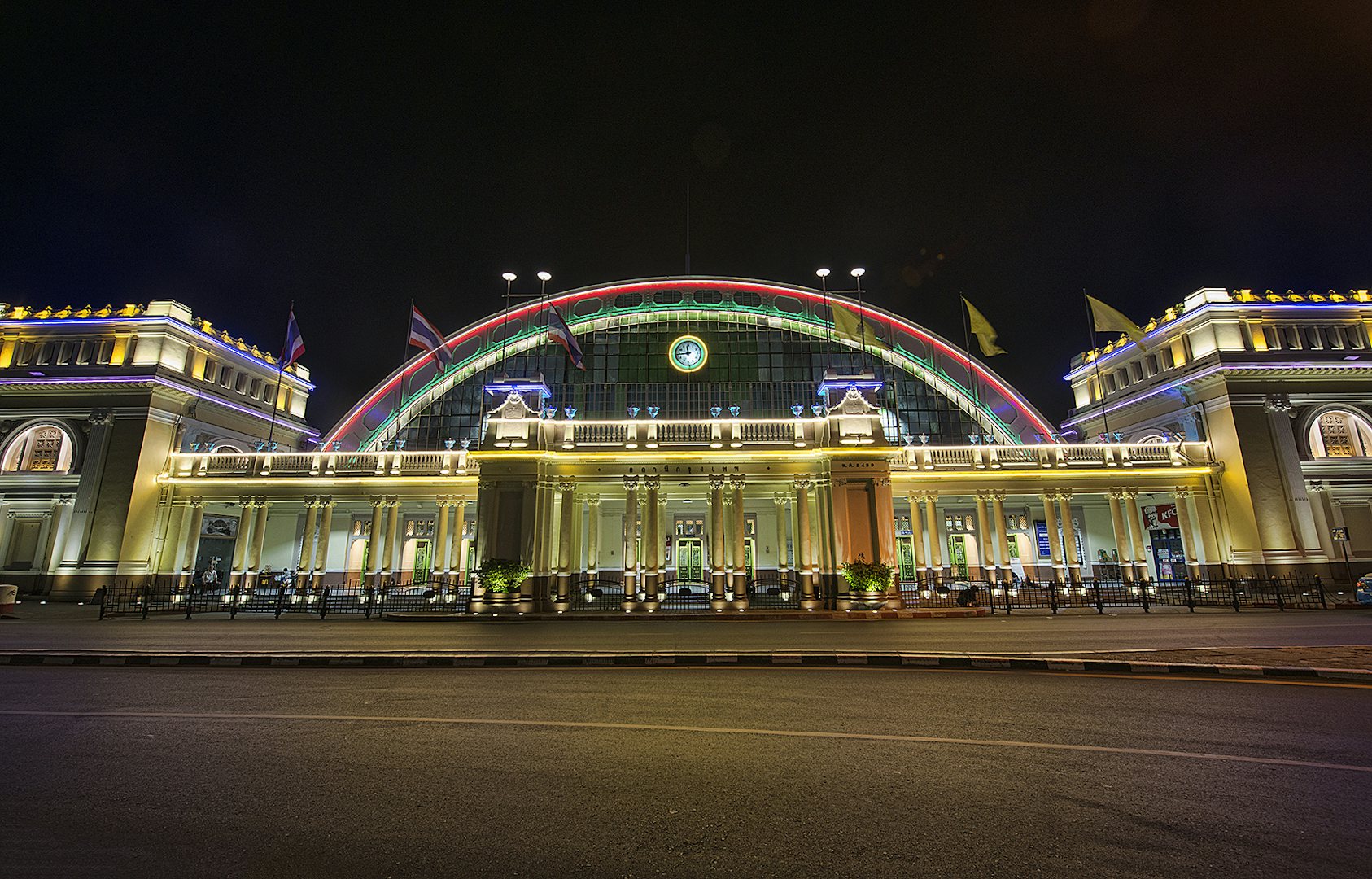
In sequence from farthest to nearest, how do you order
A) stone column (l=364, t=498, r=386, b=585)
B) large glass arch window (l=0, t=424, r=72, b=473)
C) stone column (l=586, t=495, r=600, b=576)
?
large glass arch window (l=0, t=424, r=72, b=473) → stone column (l=364, t=498, r=386, b=585) → stone column (l=586, t=495, r=600, b=576)

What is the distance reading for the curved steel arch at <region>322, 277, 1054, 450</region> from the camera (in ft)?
157

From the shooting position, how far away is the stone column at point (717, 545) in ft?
89.8

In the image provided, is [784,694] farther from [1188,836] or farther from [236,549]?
[236,549]

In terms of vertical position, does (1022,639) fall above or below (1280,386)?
below

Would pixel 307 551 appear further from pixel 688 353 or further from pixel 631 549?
pixel 688 353

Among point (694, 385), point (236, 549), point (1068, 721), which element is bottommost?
point (1068, 721)

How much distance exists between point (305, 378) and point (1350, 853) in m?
61.2

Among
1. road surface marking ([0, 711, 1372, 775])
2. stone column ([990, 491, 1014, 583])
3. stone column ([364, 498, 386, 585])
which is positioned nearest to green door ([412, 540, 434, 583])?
stone column ([364, 498, 386, 585])

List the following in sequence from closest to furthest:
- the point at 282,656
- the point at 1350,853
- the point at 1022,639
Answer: the point at 1350,853 → the point at 282,656 → the point at 1022,639

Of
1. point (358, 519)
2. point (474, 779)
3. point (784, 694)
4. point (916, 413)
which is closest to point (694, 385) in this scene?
point (916, 413)

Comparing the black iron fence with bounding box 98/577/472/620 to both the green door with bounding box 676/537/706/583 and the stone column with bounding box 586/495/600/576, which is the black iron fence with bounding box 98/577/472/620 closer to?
the stone column with bounding box 586/495/600/576

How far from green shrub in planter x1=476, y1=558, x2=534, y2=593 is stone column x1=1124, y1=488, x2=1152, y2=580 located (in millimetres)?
32655

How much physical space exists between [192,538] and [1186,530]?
5791cm

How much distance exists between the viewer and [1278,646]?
13812 mm
